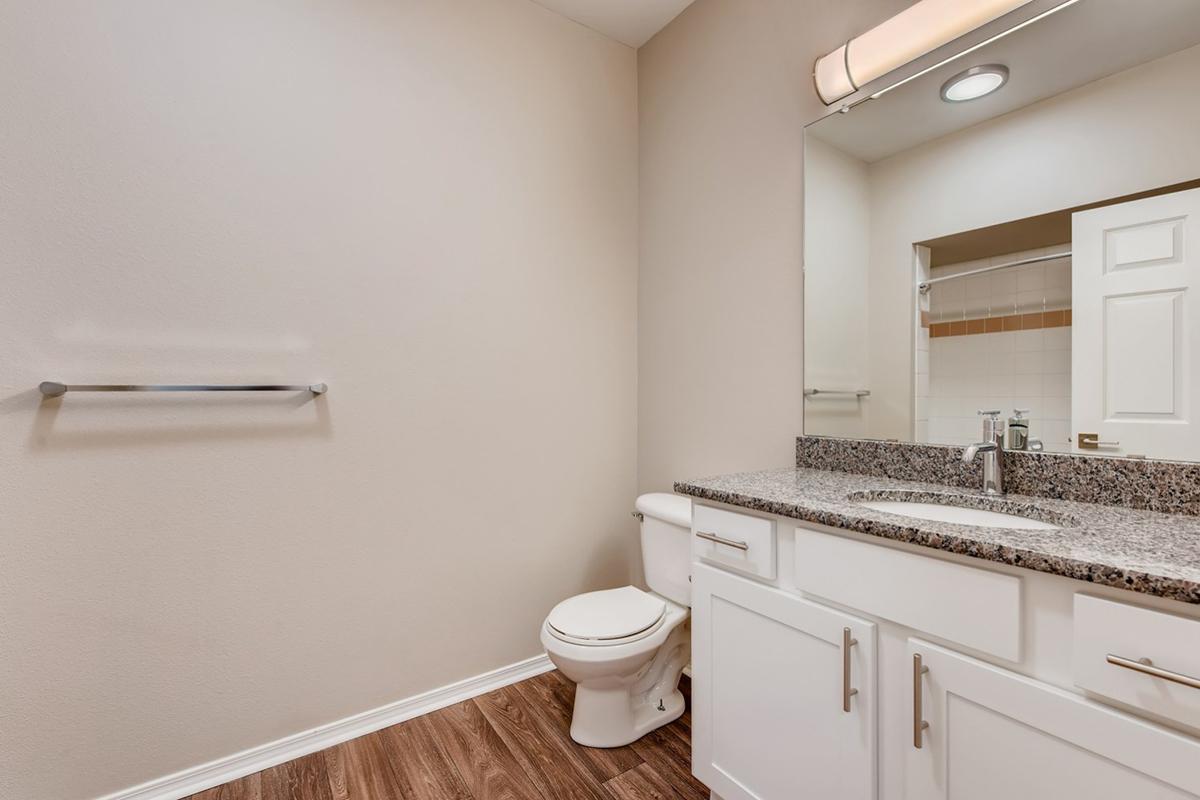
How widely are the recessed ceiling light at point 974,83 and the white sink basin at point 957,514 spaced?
0.97 meters

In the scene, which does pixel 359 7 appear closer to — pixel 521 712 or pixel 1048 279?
pixel 1048 279

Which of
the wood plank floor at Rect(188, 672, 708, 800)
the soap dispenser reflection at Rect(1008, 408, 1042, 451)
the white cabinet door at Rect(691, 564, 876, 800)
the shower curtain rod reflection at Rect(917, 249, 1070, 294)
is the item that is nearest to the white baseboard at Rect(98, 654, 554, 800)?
the wood plank floor at Rect(188, 672, 708, 800)

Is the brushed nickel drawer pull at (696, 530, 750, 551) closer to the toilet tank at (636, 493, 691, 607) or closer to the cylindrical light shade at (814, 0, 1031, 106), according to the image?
the toilet tank at (636, 493, 691, 607)

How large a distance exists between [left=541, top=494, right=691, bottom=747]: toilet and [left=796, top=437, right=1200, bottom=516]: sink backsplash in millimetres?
566

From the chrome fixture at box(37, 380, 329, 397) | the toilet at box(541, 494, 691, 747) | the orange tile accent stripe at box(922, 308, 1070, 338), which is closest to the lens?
the orange tile accent stripe at box(922, 308, 1070, 338)

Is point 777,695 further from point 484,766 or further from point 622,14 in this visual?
point 622,14

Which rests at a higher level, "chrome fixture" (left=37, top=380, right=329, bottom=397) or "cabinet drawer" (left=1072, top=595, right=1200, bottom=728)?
"chrome fixture" (left=37, top=380, right=329, bottom=397)

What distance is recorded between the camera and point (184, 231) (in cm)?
145

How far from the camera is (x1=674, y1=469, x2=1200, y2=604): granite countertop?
70 centimetres

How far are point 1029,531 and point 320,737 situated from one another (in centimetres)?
190

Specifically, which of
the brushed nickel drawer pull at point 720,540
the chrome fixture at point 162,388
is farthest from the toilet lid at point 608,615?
the chrome fixture at point 162,388

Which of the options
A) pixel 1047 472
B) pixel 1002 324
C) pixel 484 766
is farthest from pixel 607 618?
pixel 1002 324

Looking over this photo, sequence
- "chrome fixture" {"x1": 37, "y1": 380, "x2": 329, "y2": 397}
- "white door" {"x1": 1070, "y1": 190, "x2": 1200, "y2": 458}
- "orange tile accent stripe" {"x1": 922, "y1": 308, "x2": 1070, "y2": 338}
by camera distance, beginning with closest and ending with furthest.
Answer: "white door" {"x1": 1070, "y1": 190, "x2": 1200, "y2": 458} → "orange tile accent stripe" {"x1": 922, "y1": 308, "x2": 1070, "y2": 338} → "chrome fixture" {"x1": 37, "y1": 380, "x2": 329, "y2": 397}

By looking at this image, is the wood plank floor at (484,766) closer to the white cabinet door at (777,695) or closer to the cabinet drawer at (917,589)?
the white cabinet door at (777,695)
